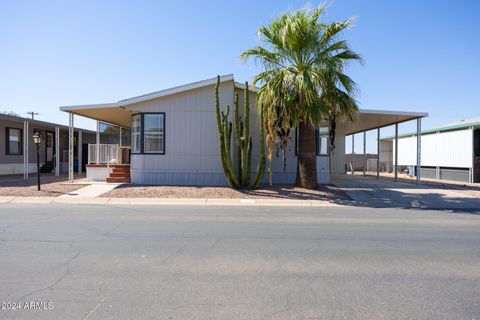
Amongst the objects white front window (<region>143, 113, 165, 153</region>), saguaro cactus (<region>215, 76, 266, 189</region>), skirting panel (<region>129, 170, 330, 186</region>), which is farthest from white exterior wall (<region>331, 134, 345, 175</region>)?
white front window (<region>143, 113, 165, 153</region>)

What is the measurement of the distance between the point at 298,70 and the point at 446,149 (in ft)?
52.0

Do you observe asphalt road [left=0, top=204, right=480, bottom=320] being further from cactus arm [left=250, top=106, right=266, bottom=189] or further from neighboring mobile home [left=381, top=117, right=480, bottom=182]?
neighboring mobile home [left=381, top=117, right=480, bottom=182]

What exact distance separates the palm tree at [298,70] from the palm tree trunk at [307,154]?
1.48 feet

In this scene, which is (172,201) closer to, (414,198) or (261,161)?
(261,161)

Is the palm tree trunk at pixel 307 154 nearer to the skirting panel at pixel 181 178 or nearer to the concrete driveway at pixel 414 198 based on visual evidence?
the concrete driveway at pixel 414 198

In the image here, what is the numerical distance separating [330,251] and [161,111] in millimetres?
12413

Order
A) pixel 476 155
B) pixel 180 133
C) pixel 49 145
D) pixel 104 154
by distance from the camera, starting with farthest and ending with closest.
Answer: pixel 49 145
pixel 476 155
pixel 104 154
pixel 180 133

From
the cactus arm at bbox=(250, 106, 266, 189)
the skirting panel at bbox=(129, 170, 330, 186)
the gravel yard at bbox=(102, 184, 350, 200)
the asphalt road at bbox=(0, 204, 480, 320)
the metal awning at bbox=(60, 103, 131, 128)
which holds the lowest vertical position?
the asphalt road at bbox=(0, 204, 480, 320)

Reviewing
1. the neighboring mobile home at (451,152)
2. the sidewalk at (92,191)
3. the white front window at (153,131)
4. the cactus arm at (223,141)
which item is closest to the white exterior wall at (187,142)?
the white front window at (153,131)

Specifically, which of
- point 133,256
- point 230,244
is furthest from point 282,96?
point 133,256

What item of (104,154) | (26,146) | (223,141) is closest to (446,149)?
(223,141)

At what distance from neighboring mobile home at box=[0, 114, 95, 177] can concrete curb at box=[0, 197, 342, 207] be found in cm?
786

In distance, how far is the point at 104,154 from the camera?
18.6m

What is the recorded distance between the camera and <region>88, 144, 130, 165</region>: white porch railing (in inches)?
724
